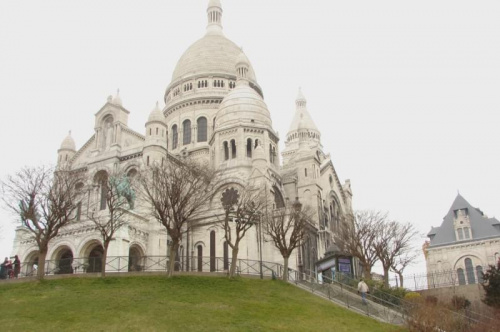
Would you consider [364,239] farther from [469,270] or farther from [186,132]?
[186,132]

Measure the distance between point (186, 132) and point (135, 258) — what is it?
28024 mm

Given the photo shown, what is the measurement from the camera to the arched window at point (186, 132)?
69.7m

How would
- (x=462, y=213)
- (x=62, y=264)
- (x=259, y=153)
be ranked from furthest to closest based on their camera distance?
(x=462, y=213) → (x=259, y=153) → (x=62, y=264)

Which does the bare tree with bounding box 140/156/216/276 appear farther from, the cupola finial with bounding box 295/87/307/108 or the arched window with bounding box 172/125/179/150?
the cupola finial with bounding box 295/87/307/108

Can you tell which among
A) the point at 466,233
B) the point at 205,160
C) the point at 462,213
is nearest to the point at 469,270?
the point at 466,233

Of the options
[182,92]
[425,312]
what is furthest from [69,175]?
[182,92]

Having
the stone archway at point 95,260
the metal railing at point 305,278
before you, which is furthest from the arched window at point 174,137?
the stone archway at point 95,260

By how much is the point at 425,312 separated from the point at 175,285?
1417 centimetres

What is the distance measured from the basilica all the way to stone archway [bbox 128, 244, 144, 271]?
5.0 inches

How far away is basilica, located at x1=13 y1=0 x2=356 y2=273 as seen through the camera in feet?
149

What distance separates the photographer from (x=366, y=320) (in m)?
27.7

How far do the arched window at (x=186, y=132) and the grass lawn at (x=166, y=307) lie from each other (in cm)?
3841

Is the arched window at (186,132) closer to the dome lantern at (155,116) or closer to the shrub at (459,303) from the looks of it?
the dome lantern at (155,116)

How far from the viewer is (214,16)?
285 feet
